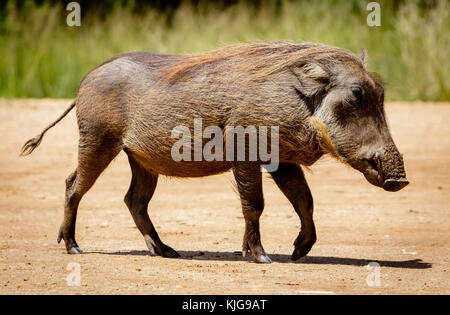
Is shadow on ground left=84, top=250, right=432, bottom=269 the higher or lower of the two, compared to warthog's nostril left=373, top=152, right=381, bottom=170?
lower

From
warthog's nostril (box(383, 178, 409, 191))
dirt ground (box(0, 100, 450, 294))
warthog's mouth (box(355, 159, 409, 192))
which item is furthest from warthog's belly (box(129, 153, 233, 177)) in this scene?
warthog's nostril (box(383, 178, 409, 191))

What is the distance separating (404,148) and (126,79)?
236 inches

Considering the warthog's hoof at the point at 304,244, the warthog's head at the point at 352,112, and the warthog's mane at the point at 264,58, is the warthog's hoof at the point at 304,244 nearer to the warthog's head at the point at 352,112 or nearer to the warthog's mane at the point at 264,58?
the warthog's head at the point at 352,112

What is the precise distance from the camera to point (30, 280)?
198 inches

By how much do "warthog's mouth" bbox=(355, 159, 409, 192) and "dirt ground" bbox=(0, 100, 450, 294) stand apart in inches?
21.4

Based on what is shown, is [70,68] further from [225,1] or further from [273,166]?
[273,166]

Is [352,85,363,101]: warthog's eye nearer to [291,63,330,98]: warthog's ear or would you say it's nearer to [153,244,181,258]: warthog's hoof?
[291,63,330,98]: warthog's ear

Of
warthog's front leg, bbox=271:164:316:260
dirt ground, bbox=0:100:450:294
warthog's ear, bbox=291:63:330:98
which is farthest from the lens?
warthog's front leg, bbox=271:164:316:260

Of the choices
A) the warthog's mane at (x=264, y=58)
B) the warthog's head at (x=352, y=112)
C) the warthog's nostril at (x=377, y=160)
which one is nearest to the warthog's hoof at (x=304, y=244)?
the warthog's head at (x=352, y=112)

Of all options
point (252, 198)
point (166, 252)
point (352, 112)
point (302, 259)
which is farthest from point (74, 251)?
point (352, 112)

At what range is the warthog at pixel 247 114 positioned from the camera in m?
5.50

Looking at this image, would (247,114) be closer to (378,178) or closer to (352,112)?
(352,112)

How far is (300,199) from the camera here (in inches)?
229

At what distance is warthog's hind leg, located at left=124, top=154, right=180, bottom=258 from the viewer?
20.4ft
